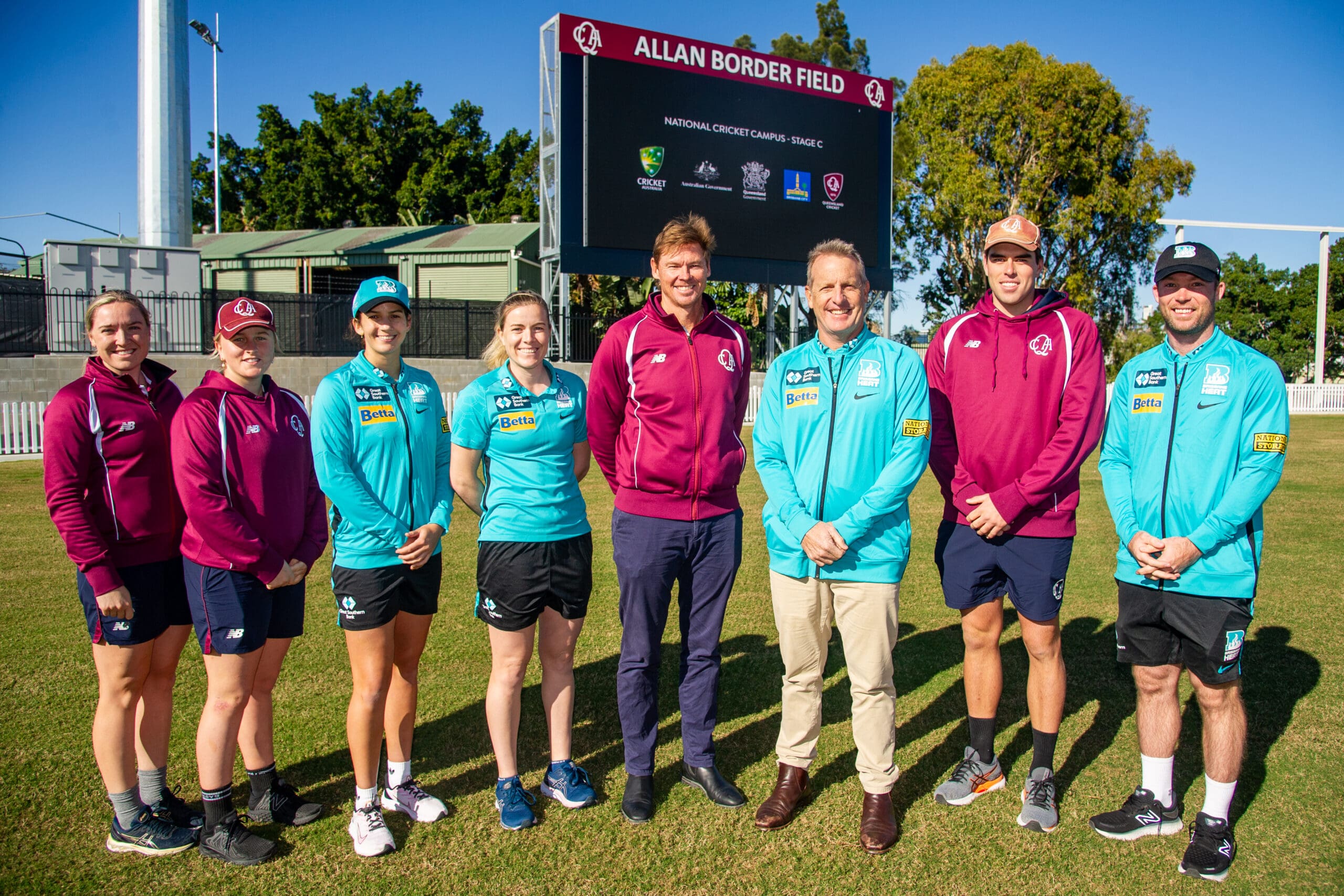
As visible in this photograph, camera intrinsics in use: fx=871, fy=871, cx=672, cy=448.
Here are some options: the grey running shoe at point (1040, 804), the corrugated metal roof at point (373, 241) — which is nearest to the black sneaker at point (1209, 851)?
the grey running shoe at point (1040, 804)

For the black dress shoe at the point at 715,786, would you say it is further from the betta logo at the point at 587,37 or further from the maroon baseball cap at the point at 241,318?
the betta logo at the point at 587,37

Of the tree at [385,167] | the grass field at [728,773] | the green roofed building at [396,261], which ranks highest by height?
the tree at [385,167]

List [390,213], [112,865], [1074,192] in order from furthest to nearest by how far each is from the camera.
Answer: [390,213]
[1074,192]
[112,865]

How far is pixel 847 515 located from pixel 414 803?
1992mm

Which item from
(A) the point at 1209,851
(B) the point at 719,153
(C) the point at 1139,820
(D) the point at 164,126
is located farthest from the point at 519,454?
(D) the point at 164,126

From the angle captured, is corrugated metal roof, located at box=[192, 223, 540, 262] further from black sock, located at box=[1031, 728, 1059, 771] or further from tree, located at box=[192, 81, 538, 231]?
black sock, located at box=[1031, 728, 1059, 771]

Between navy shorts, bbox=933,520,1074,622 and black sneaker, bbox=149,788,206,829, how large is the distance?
3.02m

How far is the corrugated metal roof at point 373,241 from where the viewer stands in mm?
26172

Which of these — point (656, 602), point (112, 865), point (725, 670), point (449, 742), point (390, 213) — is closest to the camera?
point (112, 865)

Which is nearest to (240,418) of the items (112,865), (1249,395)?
(112,865)

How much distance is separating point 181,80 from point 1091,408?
20.2 m

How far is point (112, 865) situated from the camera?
9.84 ft

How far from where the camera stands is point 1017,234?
344cm

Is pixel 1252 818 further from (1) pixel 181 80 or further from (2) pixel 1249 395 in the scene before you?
(1) pixel 181 80
